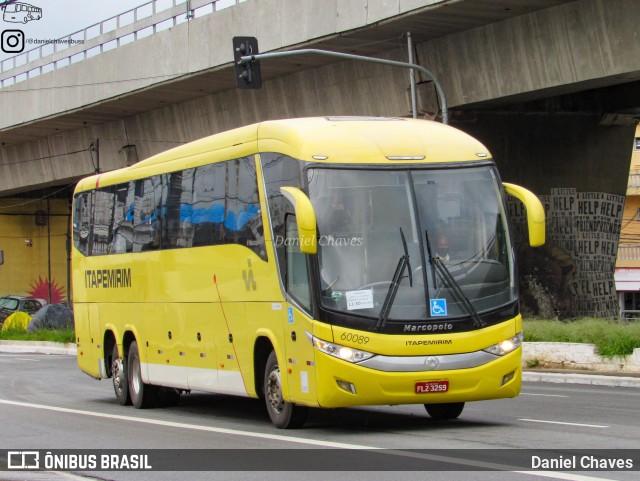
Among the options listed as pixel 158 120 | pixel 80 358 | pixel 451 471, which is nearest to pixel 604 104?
pixel 158 120

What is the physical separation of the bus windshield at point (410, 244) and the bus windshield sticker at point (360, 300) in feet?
0.03

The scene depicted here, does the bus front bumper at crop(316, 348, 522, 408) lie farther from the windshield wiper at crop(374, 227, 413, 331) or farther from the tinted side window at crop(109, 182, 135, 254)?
the tinted side window at crop(109, 182, 135, 254)

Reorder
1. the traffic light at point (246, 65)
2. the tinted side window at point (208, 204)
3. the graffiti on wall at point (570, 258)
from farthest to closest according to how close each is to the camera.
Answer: the graffiti on wall at point (570, 258) < the traffic light at point (246, 65) < the tinted side window at point (208, 204)

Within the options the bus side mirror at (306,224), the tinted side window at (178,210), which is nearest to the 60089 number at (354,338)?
the bus side mirror at (306,224)

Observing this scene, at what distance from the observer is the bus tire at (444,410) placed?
14722 millimetres

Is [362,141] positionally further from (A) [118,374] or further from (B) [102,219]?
(B) [102,219]

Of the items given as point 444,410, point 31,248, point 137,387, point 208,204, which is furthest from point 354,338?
point 31,248

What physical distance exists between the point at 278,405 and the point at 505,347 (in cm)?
267

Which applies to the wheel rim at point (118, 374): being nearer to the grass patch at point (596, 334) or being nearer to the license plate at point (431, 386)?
the license plate at point (431, 386)

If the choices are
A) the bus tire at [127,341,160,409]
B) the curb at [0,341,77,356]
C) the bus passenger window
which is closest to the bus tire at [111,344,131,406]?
the bus tire at [127,341,160,409]

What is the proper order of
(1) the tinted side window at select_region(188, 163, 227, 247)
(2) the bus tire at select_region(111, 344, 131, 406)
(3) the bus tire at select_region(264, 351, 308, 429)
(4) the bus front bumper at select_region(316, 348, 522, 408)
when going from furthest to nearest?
1. (2) the bus tire at select_region(111, 344, 131, 406)
2. (1) the tinted side window at select_region(188, 163, 227, 247)
3. (3) the bus tire at select_region(264, 351, 308, 429)
4. (4) the bus front bumper at select_region(316, 348, 522, 408)

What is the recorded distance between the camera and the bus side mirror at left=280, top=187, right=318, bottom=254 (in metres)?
12.7

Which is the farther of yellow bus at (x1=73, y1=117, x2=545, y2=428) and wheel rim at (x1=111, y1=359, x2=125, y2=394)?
wheel rim at (x1=111, y1=359, x2=125, y2=394)

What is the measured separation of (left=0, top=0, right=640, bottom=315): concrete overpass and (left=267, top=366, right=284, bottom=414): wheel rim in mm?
14071
